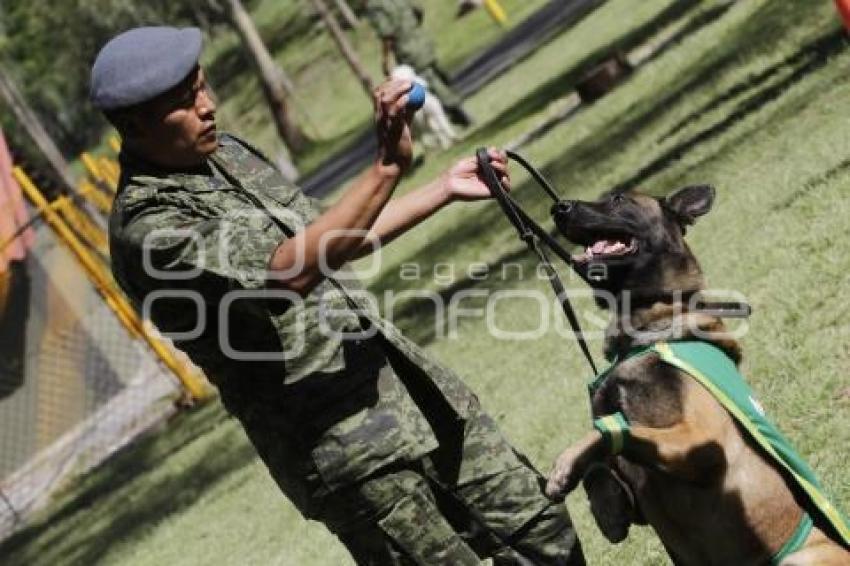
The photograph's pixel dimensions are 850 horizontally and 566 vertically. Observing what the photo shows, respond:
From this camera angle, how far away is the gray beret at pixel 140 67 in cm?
405

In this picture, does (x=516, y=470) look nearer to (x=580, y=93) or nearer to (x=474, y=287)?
(x=474, y=287)

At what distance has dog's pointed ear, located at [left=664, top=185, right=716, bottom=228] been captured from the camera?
5199 millimetres

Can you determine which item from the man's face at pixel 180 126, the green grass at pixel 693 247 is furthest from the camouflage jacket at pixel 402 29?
the man's face at pixel 180 126

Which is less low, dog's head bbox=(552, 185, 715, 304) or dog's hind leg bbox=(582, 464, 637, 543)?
dog's head bbox=(552, 185, 715, 304)

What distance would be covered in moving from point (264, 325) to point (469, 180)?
89 cm

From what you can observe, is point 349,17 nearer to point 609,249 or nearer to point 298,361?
point 609,249

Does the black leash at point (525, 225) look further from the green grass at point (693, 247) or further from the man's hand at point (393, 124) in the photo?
the green grass at point (693, 247)

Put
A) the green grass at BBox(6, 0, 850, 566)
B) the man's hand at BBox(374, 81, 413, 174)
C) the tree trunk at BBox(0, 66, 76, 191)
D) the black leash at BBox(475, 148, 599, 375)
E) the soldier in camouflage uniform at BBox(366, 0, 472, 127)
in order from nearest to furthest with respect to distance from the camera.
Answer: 1. the man's hand at BBox(374, 81, 413, 174)
2. the black leash at BBox(475, 148, 599, 375)
3. the green grass at BBox(6, 0, 850, 566)
4. the soldier in camouflage uniform at BBox(366, 0, 472, 127)
5. the tree trunk at BBox(0, 66, 76, 191)

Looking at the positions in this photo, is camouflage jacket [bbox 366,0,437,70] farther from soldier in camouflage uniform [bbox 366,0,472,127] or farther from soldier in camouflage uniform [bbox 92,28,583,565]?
soldier in camouflage uniform [bbox 92,28,583,565]

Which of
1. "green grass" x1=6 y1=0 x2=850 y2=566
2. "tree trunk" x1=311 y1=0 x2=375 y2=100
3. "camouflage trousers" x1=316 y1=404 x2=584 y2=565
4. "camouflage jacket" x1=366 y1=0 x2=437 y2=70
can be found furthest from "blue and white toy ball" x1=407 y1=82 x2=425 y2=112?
"tree trunk" x1=311 y1=0 x2=375 y2=100

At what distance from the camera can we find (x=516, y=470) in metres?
4.54

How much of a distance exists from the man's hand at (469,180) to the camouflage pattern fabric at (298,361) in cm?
44

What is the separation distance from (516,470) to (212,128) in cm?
132

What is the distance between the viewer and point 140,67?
4.07 m
